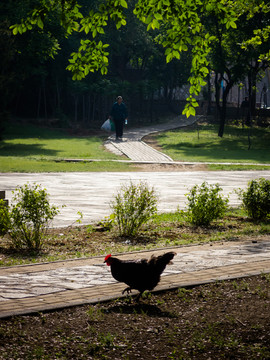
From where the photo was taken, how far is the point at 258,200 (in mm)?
10594

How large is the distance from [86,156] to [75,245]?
58.1 ft

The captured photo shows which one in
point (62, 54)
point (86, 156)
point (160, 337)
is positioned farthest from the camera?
point (62, 54)

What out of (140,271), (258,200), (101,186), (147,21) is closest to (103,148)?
(101,186)

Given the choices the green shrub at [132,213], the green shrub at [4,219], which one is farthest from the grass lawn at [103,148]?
the green shrub at [4,219]

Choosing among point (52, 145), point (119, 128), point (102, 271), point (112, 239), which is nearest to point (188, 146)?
point (119, 128)

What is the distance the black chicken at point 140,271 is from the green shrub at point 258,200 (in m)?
5.24

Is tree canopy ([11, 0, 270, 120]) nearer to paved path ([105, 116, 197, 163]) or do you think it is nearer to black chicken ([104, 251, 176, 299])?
black chicken ([104, 251, 176, 299])

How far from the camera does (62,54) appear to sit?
43.4 metres

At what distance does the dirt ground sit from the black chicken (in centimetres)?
19

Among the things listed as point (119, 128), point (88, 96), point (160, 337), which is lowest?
point (160, 337)

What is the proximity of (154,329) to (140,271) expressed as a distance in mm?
Result: 804

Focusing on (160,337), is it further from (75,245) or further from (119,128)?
(119,128)

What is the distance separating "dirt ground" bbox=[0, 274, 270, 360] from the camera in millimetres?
4398

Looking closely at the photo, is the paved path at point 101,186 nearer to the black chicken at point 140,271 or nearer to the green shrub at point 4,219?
the green shrub at point 4,219
